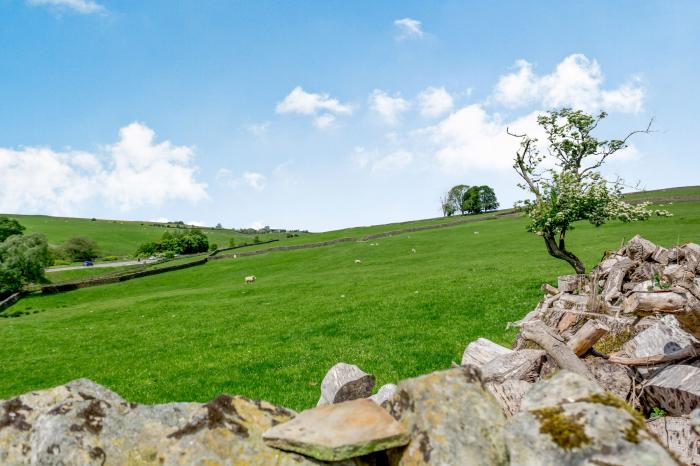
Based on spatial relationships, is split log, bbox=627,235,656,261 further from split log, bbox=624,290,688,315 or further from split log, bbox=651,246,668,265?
split log, bbox=624,290,688,315

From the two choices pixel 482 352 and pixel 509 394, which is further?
pixel 482 352

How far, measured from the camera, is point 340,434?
4207 millimetres

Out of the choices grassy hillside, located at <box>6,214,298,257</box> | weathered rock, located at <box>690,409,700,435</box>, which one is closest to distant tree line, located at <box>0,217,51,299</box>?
weathered rock, located at <box>690,409,700,435</box>

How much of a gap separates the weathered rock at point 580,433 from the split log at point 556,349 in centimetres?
390

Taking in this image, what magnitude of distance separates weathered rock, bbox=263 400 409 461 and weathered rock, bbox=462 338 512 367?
647cm

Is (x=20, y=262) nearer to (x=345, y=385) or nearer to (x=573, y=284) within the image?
(x=345, y=385)

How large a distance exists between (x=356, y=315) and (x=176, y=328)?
13.8m

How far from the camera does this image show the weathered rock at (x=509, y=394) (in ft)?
21.1

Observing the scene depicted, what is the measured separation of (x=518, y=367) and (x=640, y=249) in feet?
43.2

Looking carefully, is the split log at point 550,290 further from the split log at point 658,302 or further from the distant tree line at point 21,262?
the distant tree line at point 21,262

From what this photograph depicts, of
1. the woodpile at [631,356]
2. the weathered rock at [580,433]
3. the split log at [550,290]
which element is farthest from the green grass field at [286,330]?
the weathered rock at [580,433]

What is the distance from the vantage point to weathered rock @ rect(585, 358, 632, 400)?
738cm

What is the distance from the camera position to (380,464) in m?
4.47

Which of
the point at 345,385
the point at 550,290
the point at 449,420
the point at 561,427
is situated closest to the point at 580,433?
the point at 561,427
